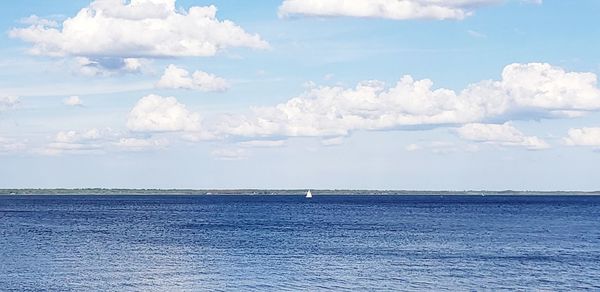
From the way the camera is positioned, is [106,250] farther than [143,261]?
Yes

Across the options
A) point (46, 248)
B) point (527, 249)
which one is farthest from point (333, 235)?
point (46, 248)

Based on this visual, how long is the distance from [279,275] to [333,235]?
5255 centimetres

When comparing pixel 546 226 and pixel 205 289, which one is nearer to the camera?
pixel 205 289

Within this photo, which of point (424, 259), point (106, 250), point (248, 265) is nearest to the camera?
point (248, 265)

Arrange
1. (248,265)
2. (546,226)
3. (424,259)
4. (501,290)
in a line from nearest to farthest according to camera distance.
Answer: (501,290) → (248,265) → (424,259) → (546,226)

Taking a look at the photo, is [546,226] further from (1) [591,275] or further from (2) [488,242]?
(1) [591,275]

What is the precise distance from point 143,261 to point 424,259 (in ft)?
97.7

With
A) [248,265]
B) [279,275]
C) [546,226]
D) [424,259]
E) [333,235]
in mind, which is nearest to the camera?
[279,275]

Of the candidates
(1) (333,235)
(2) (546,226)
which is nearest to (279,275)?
(1) (333,235)

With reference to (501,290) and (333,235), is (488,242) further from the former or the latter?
(501,290)

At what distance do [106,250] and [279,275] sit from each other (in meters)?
32.4

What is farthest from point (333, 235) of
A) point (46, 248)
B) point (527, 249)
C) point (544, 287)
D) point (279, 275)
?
point (544, 287)

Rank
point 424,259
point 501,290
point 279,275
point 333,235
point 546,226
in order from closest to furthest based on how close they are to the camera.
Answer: point 501,290 → point 279,275 → point 424,259 → point 333,235 → point 546,226

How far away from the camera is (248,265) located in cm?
8538
